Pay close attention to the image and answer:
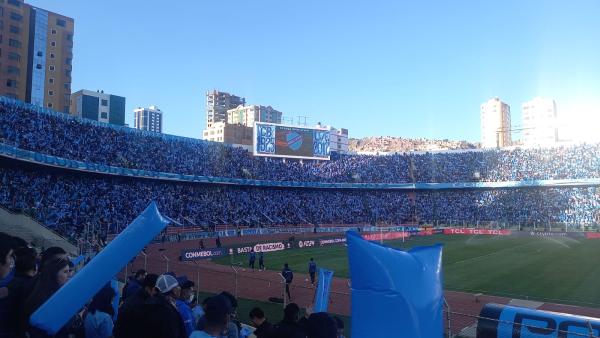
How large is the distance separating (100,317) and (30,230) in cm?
2601

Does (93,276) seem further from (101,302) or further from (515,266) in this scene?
(515,266)

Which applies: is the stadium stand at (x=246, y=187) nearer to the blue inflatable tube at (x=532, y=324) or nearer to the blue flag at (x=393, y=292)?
the blue inflatable tube at (x=532, y=324)

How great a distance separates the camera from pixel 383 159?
75500mm

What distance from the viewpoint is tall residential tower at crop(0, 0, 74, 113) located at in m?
76.2

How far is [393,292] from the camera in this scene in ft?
17.6

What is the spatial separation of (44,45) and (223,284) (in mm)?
79406

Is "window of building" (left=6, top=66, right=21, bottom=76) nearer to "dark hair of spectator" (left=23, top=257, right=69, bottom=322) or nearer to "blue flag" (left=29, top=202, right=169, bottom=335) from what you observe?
"dark hair of spectator" (left=23, top=257, right=69, bottom=322)

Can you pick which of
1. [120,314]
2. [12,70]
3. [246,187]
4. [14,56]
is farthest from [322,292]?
[14,56]

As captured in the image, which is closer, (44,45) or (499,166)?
(499,166)

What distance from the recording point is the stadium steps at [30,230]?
26.8m

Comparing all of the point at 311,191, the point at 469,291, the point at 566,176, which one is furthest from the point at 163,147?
the point at 566,176

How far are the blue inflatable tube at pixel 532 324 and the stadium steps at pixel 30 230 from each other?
81.3 ft

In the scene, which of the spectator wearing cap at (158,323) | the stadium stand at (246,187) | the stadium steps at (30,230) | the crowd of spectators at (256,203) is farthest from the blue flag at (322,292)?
the stadium stand at (246,187)

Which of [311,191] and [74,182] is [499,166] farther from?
[74,182]
